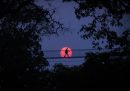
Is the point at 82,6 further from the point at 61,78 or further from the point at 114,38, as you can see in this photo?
the point at 61,78

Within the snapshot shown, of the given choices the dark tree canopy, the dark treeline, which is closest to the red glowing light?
the dark treeline

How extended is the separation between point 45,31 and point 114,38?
2610mm

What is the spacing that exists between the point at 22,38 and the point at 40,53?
102cm

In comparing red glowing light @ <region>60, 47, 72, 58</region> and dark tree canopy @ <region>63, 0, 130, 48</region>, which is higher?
dark tree canopy @ <region>63, 0, 130, 48</region>

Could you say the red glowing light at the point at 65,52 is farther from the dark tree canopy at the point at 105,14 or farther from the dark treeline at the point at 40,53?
the dark tree canopy at the point at 105,14

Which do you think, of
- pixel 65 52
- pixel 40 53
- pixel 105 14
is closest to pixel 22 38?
pixel 40 53

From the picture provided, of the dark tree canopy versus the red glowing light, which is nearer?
the dark tree canopy

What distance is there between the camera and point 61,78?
59.6ft

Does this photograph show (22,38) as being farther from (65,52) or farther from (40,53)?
(65,52)

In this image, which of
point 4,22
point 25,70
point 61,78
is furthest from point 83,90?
point 4,22

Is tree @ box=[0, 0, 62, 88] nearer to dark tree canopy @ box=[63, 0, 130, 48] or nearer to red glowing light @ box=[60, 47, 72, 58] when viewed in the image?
dark tree canopy @ box=[63, 0, 130, 48]

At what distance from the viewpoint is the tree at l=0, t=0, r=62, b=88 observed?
1758 cm

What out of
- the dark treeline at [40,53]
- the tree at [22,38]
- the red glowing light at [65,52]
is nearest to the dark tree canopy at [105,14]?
the dark treeline at [40,53]

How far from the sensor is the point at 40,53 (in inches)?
723
